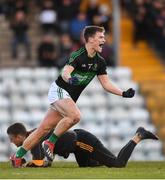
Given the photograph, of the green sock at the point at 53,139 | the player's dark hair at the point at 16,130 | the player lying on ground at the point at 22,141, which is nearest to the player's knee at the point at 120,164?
the player lying on ground at the point at 22,141

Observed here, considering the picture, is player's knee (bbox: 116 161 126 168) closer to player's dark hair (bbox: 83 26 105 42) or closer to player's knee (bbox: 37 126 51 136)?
player's knee (bbox: 37 126 51 136)

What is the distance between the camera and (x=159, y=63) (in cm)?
2598

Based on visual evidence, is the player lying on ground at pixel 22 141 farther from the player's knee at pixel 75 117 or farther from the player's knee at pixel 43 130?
the player's knee at pixel 75 117

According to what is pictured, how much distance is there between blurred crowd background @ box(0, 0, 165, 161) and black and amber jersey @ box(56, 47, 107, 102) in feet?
22.6

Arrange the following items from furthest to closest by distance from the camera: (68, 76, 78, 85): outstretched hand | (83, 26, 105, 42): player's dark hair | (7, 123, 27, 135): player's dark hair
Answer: (7, 123, 27, 135): player's dark hair → (83, 26, 105, 42): player's dark hair → (68, 76, 78, 85): outstretched hand

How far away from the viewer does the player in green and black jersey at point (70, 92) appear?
14.9 meters

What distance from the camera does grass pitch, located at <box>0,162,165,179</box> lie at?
1350 centimetres

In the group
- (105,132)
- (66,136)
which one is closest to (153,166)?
(66,136)

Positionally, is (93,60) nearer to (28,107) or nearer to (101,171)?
(101,171)

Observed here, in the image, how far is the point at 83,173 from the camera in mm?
14031

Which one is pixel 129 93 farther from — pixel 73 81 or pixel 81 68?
pixel 73 81

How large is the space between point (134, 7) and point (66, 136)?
11.6 metres

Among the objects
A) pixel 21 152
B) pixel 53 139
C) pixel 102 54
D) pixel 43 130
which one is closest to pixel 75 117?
pixel 53 139

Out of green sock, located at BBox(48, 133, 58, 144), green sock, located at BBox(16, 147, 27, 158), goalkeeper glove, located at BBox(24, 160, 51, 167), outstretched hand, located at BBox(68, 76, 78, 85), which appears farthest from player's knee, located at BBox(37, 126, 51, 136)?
outstretched hand, located at BBox(68, 76, 78, 85)
